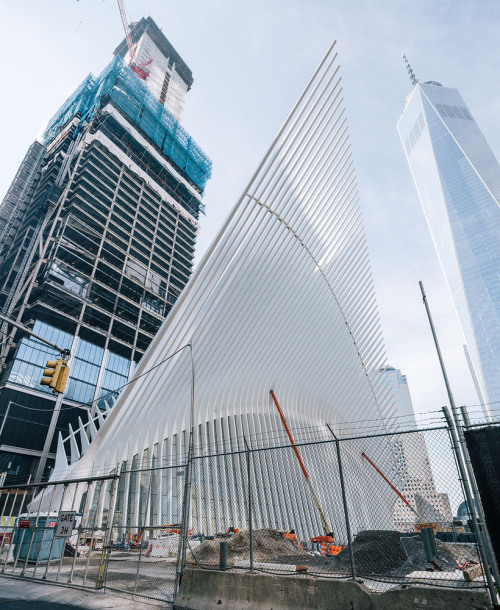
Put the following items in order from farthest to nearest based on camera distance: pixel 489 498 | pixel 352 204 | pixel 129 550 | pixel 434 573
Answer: pixel 352 204
pixel 129 550
pixel 434 573
pixel 489 498

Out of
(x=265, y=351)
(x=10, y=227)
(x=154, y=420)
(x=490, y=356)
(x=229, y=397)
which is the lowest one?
(x=154, y=420)

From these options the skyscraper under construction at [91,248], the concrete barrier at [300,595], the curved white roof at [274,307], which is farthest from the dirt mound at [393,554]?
the skyscraper under construction at [91,248]

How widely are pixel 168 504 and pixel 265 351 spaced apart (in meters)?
10.6

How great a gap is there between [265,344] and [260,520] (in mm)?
10746

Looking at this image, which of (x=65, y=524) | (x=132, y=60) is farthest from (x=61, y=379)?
(x=132, y=60)

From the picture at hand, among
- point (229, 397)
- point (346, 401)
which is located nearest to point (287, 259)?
point (229, 397)

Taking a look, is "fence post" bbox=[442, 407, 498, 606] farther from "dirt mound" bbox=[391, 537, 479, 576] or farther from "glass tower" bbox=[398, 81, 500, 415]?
"glass tower" bbox=[398, 81, 500, 415]

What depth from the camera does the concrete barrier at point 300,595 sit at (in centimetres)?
484

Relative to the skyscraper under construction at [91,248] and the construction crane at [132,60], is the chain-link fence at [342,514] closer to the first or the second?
the skyscraper under construction at [91,248]

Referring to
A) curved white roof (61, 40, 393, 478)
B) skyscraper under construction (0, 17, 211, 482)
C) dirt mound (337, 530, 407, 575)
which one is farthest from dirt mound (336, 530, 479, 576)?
skyscraper under construction (0, 17, 211, 482)

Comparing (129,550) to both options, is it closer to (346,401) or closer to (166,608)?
(166,608)

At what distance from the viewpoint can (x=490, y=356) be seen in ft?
491

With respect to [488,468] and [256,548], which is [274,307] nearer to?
[256,548]

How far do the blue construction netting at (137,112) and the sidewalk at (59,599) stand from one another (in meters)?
73.6
